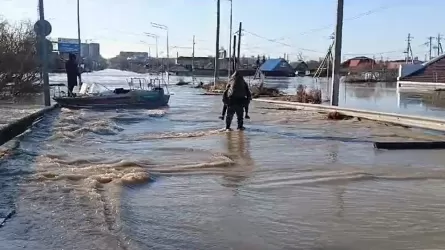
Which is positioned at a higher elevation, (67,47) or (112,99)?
(67,47)

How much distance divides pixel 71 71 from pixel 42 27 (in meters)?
5.35

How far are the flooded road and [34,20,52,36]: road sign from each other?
328 inches

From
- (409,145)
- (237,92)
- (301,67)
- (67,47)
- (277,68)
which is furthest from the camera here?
(301,67)

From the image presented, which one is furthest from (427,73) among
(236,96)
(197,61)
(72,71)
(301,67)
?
(197,61)

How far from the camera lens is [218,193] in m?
7.57

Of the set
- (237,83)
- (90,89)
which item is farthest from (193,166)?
(90,89)

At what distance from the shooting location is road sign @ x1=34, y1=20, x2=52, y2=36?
2097 cm

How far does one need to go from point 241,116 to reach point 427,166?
623 centimetres

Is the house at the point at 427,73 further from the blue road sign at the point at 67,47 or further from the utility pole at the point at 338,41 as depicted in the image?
the utility pole at the point at 338,41

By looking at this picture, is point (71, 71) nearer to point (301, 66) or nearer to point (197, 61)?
point (197, 61)

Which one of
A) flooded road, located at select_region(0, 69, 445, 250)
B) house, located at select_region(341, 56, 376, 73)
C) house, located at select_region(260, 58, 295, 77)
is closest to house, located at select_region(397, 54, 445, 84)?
house, located at select_region(260, 58, 295, 77)

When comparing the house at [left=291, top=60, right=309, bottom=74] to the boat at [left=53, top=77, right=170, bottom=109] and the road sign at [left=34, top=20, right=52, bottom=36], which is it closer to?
the boat at [left=53, top=77, right=170, bottom=109]

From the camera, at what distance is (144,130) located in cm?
1591

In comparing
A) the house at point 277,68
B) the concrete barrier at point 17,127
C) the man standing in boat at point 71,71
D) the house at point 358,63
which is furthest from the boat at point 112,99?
the house at point 358,63
